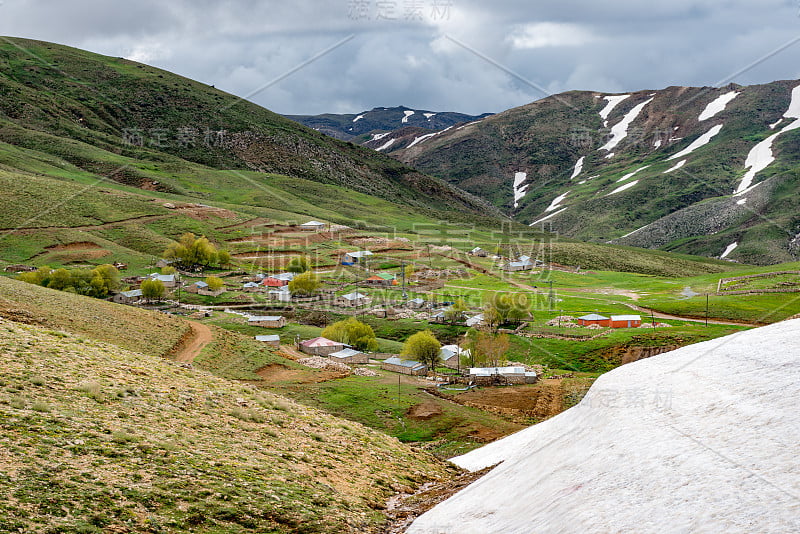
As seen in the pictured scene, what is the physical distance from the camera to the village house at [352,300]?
101375 millimetres

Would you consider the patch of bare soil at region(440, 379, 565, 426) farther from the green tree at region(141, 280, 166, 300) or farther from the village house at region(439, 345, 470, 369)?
the green tree at region(141, 280, 166, 300)

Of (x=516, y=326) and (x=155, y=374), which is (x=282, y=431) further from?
(x=516, y=326)

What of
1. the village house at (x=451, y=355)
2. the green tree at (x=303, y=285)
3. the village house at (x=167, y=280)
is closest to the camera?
the village house at (x=451, y=355)

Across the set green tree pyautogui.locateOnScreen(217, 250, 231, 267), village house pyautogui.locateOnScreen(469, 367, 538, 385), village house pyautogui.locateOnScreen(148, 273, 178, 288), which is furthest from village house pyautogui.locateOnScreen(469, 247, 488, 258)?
village house pyautogui.locateOnScreen(469, 367, 538, 385)

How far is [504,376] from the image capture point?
61.2 m

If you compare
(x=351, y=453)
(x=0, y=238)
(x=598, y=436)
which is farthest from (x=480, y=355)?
(x=0, y=238)

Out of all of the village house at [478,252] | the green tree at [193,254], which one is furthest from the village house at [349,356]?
the village house at [478,252]

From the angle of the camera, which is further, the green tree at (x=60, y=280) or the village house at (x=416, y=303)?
Result: the village house at (x=416, y=303)

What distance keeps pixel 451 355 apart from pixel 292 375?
2963 centimetres

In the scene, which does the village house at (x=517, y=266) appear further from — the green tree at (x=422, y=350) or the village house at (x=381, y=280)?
the green tree at (x=422, y=350)

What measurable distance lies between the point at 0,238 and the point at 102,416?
109 m

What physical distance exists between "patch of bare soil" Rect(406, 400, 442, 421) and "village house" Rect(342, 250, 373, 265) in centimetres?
8302

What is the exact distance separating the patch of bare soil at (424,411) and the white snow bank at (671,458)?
28.8 meters

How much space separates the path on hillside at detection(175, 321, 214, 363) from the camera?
45719 millimetres
